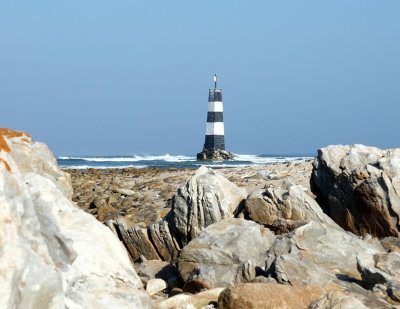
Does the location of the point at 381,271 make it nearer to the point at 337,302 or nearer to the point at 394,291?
the point at 394,291

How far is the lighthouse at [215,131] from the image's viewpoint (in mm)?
Result: 62719

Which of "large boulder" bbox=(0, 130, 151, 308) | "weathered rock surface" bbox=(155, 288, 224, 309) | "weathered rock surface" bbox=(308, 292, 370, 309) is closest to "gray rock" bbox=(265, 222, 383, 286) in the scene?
"weathered rock surface" bbox=(155, 288, 224, 309)

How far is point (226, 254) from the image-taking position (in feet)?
31.4

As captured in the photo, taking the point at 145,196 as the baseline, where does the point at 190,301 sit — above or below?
below

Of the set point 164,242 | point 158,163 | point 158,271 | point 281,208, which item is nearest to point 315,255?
point 281,208

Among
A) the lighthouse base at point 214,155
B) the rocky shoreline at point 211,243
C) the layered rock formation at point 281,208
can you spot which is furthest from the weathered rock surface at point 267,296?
the lighthouse base at point 214,155

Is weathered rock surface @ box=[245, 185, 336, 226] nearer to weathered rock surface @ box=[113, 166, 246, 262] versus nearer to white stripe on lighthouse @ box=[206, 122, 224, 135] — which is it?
weathered rock surface @ box=[113, 166, 246, 262]

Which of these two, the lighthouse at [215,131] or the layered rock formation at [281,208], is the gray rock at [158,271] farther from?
the lighthouse at [215,131]

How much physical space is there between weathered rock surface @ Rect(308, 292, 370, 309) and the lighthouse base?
56.2 meters

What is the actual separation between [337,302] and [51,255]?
2.81 metres

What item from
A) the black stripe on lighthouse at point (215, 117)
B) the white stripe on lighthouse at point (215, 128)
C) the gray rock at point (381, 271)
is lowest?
the gray rock at point (381, 271)

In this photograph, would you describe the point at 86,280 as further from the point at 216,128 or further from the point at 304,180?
the point at 216,128

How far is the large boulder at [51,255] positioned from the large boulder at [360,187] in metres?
7.15

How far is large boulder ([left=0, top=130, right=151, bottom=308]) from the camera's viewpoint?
3406 millimetres
